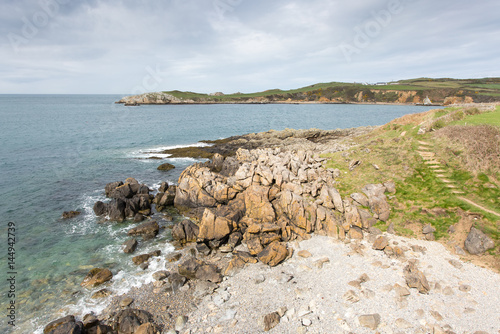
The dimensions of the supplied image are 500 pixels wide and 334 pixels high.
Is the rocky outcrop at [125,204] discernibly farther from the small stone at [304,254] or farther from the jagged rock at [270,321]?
the jagged rock at [270,321]

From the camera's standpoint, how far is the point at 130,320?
1356 cm

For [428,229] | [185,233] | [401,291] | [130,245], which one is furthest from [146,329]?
[428,229]

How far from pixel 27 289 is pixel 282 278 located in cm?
1733

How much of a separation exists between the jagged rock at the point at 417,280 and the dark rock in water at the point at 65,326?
61.9ft

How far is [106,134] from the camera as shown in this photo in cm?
7675

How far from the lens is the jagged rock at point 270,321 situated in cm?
1288

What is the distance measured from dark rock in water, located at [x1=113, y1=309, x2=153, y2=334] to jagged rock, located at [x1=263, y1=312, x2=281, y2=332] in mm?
6595

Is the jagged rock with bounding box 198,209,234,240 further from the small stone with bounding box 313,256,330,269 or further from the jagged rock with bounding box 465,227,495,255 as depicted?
the jagged rock with bounding box 465,227,495,255

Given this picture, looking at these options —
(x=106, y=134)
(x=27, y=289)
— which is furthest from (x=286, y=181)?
(x=106, y=134)

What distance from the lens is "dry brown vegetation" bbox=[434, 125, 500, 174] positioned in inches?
842

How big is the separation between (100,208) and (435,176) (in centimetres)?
3446

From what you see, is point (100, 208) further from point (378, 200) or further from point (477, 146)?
point (477, 146)

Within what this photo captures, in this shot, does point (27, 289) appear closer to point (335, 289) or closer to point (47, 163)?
point (335, 289)

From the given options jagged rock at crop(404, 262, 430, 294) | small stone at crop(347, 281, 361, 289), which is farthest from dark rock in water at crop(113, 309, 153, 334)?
jagged rock at crop(404, 262, 430, 294)
